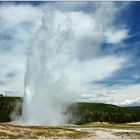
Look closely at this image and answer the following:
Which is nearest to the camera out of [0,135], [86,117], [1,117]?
[0,135]

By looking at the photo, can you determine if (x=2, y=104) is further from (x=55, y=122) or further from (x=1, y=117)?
(x=55, y=122)

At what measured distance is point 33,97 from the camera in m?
116

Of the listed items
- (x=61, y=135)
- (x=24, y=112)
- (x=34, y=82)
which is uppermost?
(x=34, y=82)

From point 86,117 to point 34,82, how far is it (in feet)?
251

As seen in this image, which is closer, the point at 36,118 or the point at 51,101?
the point at 36,118

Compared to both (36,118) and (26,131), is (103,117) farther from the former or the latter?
(26,131)

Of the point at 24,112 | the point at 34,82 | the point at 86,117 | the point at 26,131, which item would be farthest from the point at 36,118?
the point at 86,117

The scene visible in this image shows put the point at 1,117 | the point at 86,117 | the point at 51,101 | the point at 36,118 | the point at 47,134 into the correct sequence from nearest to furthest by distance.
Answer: the point at 47,134 < the point at 36,118 < the point at 51,101 < the point at 1,117 < the point at 86,117

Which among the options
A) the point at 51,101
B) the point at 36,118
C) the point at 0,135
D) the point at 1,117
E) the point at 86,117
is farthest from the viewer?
the point at 86,117

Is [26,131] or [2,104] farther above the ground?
[2,104]

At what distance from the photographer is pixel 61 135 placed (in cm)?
6072

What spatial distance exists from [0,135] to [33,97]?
61.8 meters

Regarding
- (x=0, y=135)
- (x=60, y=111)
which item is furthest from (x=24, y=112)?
(x=0, y=135)

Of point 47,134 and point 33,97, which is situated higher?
point 33,97
